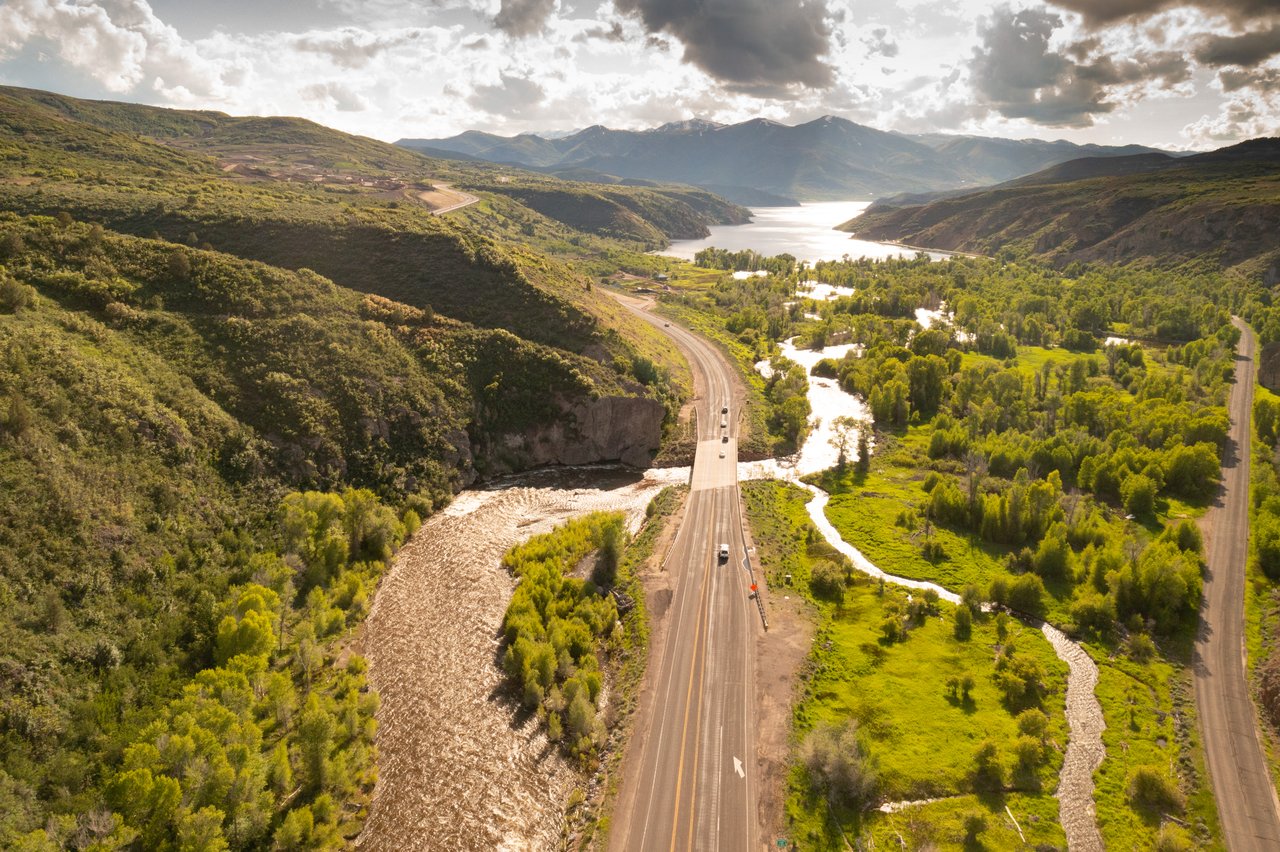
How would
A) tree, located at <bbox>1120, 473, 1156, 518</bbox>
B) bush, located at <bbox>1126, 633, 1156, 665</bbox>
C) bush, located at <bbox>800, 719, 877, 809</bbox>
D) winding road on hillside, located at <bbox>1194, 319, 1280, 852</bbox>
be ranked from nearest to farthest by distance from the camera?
winding road on hillside, located at <bbox>1194, 319, 1280, 852</bbox> → bush, located at <bbox>800, 719, 877, 809</bbox> → bush, located at <bbox>1126, 633, 1156, 665</bbox> → tree, located at <bbox>1120, 473, 1156, 518</bbox>

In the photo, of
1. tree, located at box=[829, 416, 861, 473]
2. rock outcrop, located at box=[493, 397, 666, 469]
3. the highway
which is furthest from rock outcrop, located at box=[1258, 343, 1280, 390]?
rock outcrop, located at box=[493, 397, 666, 469]

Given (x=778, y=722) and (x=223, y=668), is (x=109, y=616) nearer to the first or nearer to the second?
(x=223, y=668)

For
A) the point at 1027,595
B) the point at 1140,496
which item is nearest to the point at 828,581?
the point at 1027,595

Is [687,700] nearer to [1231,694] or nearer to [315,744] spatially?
[315,744]

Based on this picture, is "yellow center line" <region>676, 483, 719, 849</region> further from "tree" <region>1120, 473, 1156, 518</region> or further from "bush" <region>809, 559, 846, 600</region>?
"tree" <region>1120, 473, 1156, 518</region>

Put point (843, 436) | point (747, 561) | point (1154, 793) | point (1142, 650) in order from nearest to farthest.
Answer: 1. point (1154, 793)
2. point (1142, 650)
3. point (747, 561)
4. point (843, 436)

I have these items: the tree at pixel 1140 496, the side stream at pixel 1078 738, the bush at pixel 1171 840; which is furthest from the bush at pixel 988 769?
the tree at pixel 1140 496

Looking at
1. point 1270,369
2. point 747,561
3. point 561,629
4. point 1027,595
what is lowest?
point 561,629
